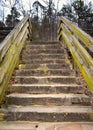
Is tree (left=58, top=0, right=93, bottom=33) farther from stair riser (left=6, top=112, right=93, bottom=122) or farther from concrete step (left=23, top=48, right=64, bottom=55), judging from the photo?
stair riser (left=6, top=112, right=93, bottom=122)

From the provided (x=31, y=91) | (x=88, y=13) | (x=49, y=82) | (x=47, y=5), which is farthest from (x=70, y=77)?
(x=47, y=5)

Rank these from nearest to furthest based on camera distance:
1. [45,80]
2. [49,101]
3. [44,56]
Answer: [49,101]
[45,80]
[44,56]

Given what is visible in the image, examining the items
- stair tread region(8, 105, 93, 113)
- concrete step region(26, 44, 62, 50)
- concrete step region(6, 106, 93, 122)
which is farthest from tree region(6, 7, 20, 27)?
concrete step region(6, 106, 93, 122)

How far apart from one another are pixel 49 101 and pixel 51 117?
1.68 ft

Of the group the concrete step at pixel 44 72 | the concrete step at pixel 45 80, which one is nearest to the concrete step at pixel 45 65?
the concrete step at pixel 44 72

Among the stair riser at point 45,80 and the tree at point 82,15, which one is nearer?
the stair riser at point 45,80

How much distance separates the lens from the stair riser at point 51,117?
12.3 feet

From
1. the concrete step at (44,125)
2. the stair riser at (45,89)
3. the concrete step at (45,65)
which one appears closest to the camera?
the concrete step at (44,125)

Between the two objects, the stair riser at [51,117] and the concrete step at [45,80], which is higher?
the concrete step at [45,80]

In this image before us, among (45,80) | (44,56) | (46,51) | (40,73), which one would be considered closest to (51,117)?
(45,80)

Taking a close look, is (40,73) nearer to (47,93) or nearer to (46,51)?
(47,93)

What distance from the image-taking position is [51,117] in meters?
3.75

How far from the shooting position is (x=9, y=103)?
13.8 feet

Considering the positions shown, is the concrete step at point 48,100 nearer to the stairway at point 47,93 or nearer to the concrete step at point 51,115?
the stairway at point 47,93
